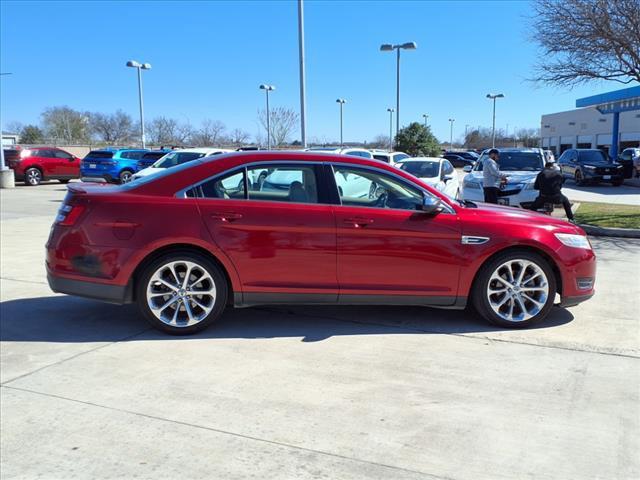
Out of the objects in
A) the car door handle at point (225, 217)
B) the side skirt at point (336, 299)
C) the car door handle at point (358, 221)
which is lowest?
the side skirt at point (336, 299)

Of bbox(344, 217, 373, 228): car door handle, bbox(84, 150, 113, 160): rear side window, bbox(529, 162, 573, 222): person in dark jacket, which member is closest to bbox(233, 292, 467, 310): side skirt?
bbox(344, 217, 373, 228): car door handle

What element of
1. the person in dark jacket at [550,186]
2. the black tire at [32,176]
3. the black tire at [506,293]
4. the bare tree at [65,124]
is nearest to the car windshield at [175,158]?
the person in dark jacket at [550,186]

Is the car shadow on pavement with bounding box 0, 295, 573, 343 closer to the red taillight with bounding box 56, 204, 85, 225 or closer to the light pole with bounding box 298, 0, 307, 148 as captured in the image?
the red taillight with bounding box 56, 204, 85, 225

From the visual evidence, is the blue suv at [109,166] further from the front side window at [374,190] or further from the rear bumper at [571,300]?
the rear bumper at [571,300]

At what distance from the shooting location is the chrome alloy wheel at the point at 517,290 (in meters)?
5.02

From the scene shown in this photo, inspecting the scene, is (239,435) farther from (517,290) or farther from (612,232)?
(612,232)

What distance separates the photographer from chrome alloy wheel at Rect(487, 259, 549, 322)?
16.5 ft

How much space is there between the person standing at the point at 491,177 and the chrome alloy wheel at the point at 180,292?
8049mm

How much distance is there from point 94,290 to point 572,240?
171 inches

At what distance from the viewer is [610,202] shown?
54.9 ft

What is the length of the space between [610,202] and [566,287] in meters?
13.4

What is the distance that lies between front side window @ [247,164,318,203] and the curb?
8066mm

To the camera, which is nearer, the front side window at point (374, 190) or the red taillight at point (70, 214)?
the red taillight at point (70, 214)

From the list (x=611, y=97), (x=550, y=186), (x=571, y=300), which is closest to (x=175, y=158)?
(x=550, y=186)
